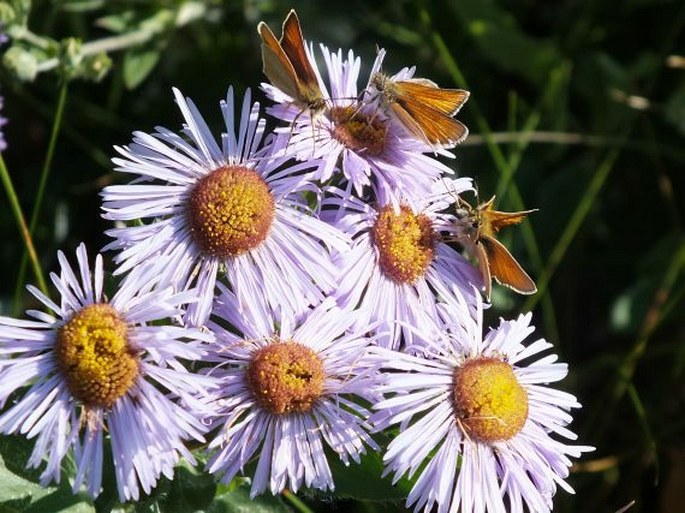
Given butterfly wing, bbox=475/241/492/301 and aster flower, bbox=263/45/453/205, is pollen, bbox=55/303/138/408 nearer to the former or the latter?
aster flower, bbox=263/45/453/205

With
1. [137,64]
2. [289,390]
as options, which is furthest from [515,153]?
[289,390]

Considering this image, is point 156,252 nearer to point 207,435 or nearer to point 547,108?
point 207,435

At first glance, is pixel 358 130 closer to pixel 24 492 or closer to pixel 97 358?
pixel 97 358

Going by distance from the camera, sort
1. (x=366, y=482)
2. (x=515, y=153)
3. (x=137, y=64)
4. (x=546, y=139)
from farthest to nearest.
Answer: (x=546, y=139)
(x=515, y=153)
(x=137, y=64)
(x=366, y=482)

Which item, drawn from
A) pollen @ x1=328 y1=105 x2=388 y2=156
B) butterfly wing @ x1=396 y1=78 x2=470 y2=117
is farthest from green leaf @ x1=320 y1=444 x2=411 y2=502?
butterfly wing @ x1=396 y1=78 x2=470 y2=117

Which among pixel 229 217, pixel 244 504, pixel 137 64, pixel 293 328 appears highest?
pixel 137 64

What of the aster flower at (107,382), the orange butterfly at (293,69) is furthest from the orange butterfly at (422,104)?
the aster flower at (107,382)

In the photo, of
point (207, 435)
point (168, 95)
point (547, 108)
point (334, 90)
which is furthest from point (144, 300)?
point (547, 108)
